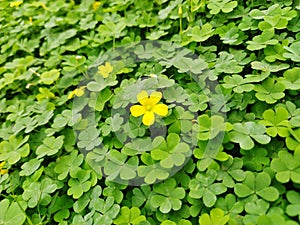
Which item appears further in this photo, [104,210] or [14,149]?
[14,149]

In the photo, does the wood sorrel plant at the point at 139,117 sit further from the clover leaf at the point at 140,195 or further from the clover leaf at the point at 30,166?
the clover leaf at the point at 30,166

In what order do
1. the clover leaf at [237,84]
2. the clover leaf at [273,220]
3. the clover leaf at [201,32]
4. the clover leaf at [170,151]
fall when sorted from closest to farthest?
the clover leaf at [273,220], the clover leaf at [170,151], the clover leaf at [237,84], the clover leaf at [201,32]

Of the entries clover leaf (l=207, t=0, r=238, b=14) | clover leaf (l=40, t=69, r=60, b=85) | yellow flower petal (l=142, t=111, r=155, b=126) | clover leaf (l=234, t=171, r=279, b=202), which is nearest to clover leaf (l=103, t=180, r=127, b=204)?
yellow flower petal (l=142, t=111, r=155, b=126)

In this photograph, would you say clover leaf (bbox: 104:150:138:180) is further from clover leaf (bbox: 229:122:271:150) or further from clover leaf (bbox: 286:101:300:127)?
clover leaf (bbox: 286:101:300:127)

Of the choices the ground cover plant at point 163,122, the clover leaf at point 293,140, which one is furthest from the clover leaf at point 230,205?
the clover leaf at point 293,140

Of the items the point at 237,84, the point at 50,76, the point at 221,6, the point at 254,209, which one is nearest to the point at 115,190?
the point at 254,209

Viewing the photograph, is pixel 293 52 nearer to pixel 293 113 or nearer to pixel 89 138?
pixel 293 113
